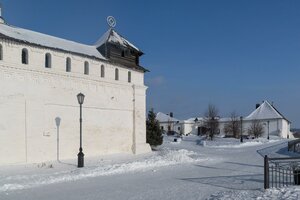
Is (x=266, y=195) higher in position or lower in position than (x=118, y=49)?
lower

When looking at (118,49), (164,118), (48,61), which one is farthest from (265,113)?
(48,61)

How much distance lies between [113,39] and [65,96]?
7464mm

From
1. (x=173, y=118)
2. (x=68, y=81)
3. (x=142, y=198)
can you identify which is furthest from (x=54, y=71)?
(x=173, y=118)

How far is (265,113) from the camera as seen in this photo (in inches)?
3211

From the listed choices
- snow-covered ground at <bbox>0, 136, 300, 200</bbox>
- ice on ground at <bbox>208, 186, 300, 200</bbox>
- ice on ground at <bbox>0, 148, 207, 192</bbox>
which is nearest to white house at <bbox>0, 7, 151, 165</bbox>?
snow-covered ground at <bbox>0, 136, 300, 200</bbox>

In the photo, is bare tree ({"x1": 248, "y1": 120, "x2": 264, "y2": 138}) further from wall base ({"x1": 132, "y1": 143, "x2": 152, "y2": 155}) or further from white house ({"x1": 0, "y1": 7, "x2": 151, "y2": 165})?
white house ({"x1": 0, "y1": 7, "x2": 151, "y2": 165})

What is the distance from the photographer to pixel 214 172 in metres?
16.9

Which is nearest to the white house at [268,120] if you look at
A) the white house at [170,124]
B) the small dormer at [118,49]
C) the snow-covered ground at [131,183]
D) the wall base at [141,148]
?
the white house at [170,124]

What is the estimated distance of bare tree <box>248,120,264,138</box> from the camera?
233ft

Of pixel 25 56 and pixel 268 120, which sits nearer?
pixel 25 56

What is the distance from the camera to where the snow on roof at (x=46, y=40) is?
69.4ft

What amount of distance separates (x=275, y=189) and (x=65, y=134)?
15.3 m

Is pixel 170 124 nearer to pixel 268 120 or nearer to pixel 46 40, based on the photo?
pixel 268 120

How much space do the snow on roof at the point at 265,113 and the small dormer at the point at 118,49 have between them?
56.6 meters
